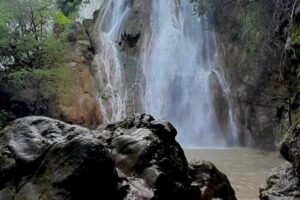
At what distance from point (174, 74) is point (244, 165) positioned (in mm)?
8587

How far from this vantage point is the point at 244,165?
38.3ft

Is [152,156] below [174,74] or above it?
above

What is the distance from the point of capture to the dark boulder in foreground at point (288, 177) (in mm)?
5293

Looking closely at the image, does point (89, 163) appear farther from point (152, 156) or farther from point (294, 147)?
point (294, 147)

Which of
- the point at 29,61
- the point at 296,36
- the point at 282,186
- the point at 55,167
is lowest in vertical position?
the point at 282,186

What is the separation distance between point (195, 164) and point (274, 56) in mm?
10037

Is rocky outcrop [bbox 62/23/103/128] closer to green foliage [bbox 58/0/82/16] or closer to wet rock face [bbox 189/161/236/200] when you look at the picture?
green foliage [bbox 58/0/82/16]

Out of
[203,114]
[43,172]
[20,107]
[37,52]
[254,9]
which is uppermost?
[254,9]

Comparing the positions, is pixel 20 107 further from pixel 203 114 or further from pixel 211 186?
pixel 211 186

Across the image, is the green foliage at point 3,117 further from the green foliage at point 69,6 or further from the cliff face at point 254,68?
the green foliage at point 69,6

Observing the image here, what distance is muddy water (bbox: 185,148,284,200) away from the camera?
345 inches

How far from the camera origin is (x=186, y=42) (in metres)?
20.5

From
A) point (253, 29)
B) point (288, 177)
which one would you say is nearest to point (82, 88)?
point (253, 29)

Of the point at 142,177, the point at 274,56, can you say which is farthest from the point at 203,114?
the point at 142,177
